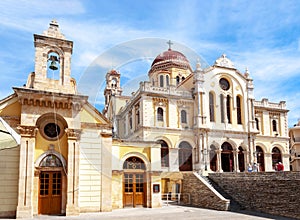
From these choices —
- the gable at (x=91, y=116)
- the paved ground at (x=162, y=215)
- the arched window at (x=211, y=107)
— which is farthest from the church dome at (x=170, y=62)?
the paved ground at (x=162, y=215)

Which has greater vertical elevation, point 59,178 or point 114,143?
point 114,143

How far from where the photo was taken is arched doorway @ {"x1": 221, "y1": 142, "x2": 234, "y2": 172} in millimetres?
35062

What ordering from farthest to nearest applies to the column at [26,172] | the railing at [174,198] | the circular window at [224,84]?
the circular window at [224,84], the railing at [174,198], the column at [26,172]

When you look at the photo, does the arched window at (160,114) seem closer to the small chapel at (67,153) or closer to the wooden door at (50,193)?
the small chapel at (67,153)

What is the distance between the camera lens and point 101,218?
17.4 meters

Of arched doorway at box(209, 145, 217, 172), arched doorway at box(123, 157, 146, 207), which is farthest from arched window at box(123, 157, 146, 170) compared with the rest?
arched doorway at box(209, 145, 217, 172)

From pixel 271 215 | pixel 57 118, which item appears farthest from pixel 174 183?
pixel 57 118

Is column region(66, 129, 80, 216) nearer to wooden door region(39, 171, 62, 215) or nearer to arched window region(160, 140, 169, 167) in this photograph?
wooden door region(39, 171, 62, 215)

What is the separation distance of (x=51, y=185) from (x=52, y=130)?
3.34 metres

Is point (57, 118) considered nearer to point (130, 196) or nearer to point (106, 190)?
point (106, 190)

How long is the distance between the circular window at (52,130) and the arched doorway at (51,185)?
4.06 feet

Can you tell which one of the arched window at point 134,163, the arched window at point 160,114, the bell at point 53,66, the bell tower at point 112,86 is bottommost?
the arched window at point 134,163

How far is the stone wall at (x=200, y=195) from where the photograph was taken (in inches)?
847

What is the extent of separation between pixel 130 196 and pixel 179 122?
13.8 meters
